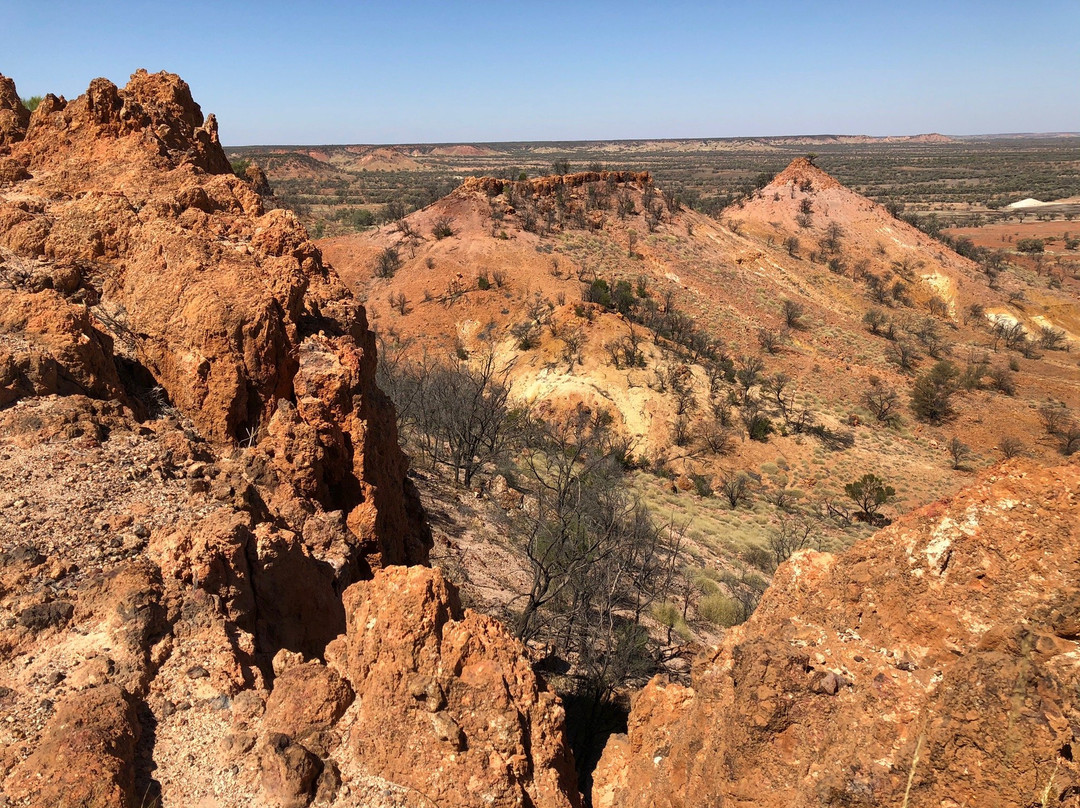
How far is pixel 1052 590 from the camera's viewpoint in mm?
3086

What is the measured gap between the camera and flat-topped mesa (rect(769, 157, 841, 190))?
47.7m

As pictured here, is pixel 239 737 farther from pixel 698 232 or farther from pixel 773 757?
pixel 698 232

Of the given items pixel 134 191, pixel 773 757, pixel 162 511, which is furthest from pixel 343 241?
pixel 773 757

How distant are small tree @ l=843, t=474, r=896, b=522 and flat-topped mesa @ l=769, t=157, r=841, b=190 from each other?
3510cm

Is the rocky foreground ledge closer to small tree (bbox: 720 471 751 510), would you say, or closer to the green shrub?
the green shrub

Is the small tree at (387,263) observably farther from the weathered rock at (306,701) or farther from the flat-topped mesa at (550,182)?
the weathered rock at (306,701)

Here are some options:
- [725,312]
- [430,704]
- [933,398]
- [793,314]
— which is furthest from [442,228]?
[430,704]

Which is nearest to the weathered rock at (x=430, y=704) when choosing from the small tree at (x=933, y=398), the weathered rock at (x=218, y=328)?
the weathered rock at (x=218, y=328)

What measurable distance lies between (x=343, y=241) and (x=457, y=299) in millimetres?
12330

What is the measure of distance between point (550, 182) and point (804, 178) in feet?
71.8

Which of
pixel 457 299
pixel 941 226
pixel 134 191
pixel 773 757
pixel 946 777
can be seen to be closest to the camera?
pixel 946 777

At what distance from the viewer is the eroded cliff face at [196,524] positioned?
3.51 metres

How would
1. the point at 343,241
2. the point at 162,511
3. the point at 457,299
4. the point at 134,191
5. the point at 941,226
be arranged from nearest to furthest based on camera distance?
the point at 162,511
the point at 134,191
the point at 457,299
the point at 343,241
the point at 941,226

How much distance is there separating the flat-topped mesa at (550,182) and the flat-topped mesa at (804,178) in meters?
13.1
